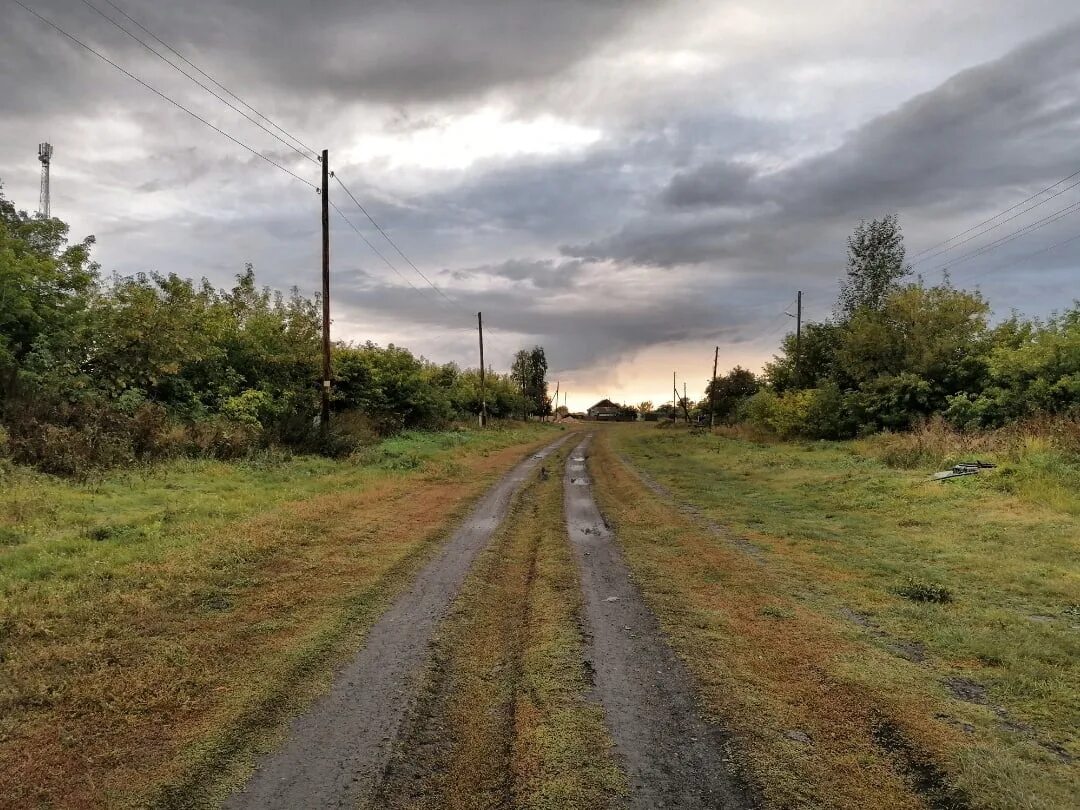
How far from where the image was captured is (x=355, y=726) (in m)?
3.90

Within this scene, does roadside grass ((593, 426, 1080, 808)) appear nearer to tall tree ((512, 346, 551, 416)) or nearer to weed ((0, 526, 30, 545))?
weed ((0, 526, 30, 545))

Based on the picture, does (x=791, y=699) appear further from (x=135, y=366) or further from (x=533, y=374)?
(x=533, y=374)

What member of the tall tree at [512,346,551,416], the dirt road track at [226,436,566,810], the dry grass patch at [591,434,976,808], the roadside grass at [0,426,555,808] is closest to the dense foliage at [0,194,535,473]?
the roadside grass at [0,426,555,808]

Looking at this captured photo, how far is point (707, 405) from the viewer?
6519 cm

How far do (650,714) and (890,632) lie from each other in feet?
9.60

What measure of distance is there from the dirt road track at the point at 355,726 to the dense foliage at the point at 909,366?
1939cm

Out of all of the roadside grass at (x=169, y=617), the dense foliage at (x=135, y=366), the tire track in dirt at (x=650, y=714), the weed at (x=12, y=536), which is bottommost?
the tire track in dirt at (x=650, y=714)

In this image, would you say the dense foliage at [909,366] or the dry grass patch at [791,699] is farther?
the dense foliage at [909,366]

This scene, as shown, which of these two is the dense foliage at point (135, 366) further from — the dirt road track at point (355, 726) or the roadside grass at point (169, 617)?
the dirt road track at point (355, 726)

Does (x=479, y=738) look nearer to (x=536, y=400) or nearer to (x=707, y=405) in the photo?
(x=707, y=405)

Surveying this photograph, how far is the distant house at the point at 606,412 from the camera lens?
134087mm

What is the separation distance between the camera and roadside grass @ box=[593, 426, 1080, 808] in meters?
3.43

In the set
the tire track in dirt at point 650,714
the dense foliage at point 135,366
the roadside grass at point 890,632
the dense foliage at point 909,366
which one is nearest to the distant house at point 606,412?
the dense foliage at point 909,366

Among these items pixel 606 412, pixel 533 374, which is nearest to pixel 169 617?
pixel 533 374
